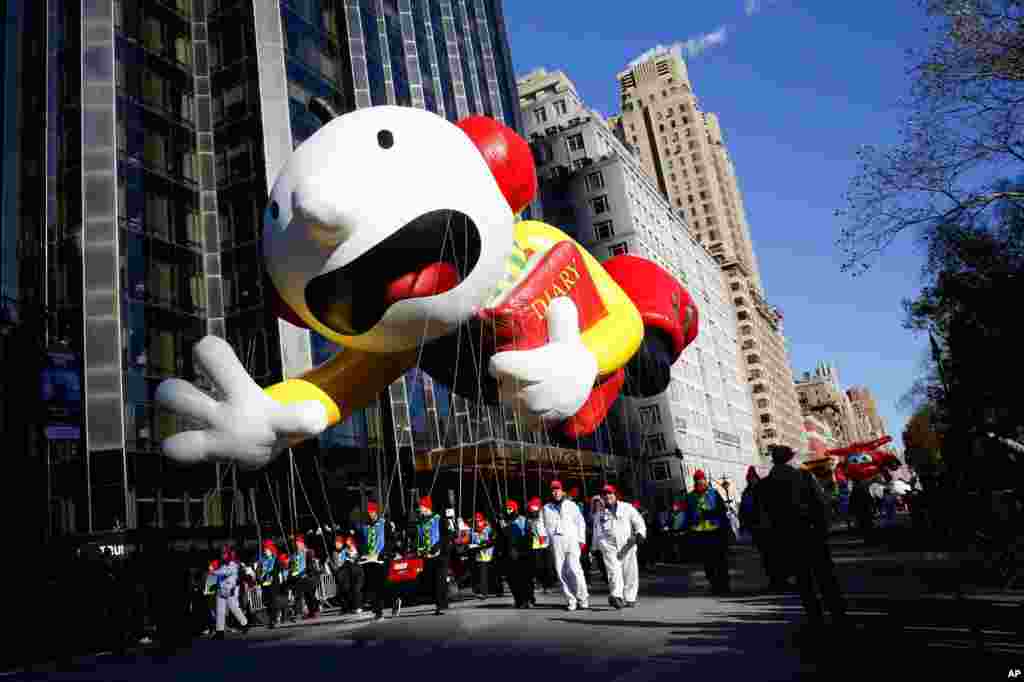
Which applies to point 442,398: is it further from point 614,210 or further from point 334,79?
point 614,210

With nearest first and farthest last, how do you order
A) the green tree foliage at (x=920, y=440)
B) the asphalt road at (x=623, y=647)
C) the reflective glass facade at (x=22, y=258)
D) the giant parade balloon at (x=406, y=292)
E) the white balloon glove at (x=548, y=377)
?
1. the asphalt road at (x=623, y=647)
2. the giant parade balloon at (x=406, y=292)
3. the white balloon glove at (x=548, y=377)
4. the reflective glass facade at (x=22, y=258)
5. the green tree foliage at (x=920, y=440)

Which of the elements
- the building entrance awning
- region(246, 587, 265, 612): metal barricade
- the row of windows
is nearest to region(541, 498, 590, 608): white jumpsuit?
region(246, 587, 265, 612): metal barricade

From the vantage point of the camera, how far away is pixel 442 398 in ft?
84.6

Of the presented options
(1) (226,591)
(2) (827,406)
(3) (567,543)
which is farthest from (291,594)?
(2) (827,406)

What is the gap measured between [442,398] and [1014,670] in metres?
22.4

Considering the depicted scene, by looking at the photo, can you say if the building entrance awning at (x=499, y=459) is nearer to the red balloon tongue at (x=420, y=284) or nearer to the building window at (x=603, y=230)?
the red balloon tongue at (x=420, y=284)

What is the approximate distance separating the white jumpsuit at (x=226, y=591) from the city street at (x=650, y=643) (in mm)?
1055

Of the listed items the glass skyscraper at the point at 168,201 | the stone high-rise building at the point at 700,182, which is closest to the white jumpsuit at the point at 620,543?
the glass skyscraper at the point at 168,201

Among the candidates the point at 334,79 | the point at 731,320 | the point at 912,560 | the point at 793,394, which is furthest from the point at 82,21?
the point at 793,394

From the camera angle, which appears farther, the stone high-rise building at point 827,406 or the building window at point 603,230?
the stone high-rise building at point 827,406

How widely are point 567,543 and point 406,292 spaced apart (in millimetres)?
4453

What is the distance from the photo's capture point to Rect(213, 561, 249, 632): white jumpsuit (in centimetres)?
1161

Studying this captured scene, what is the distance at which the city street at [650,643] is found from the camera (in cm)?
466

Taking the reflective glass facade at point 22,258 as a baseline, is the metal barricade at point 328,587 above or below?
below
